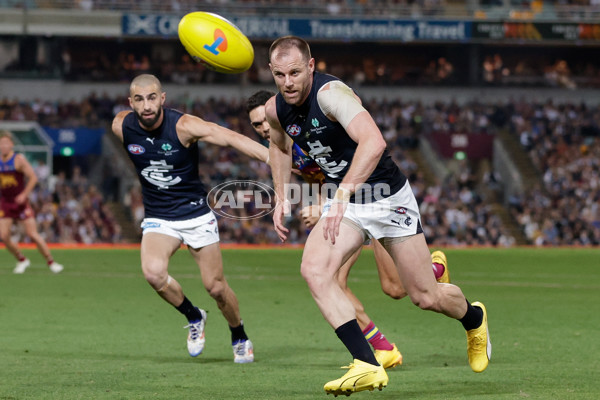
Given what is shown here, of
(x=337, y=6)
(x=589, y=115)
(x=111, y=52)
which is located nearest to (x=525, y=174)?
(x=589, y=115)

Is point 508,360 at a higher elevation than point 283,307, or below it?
higher

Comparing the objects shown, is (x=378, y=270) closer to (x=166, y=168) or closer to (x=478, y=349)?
(x=478, y=349)

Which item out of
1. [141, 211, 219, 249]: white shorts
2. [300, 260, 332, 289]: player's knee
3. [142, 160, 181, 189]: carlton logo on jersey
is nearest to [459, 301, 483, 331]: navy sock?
[300, 260, 332, 289]: player's knee

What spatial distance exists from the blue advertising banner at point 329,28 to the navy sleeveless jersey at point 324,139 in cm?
3190

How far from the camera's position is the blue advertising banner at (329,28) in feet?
125

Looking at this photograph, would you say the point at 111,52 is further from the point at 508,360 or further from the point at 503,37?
the point at 508,360

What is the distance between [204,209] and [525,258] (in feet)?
52.5

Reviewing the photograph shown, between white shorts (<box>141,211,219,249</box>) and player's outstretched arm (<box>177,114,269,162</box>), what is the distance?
0.75 meters

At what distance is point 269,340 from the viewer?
1016 centimetres

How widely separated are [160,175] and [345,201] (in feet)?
10.6

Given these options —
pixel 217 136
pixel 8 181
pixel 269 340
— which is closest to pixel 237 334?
pixel 269 340

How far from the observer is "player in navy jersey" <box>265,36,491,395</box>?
20.2 feet

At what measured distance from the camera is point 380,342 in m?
8.32

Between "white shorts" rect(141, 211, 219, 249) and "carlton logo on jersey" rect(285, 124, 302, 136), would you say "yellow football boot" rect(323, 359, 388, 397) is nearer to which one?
"carlton logo on jersey" rect(285, 124, 302, 136)
